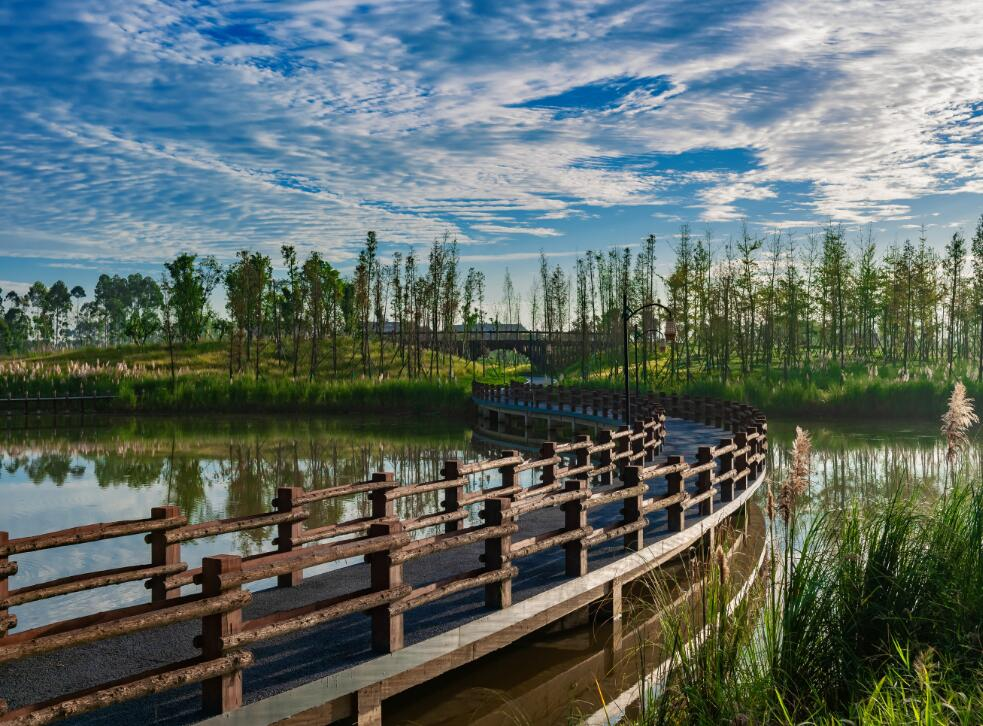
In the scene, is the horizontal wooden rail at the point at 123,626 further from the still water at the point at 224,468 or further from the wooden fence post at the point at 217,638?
the still water at the point at 224,468

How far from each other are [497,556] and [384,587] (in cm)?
163

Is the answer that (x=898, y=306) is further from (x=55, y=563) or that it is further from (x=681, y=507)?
(x=55, y=563)

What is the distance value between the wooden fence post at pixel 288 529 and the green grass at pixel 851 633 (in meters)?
4.84

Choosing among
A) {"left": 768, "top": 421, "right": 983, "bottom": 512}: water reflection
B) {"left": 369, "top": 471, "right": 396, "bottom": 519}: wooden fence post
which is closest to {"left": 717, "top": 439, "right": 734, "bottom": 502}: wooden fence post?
{"left": 768, "top": 421, "right": 983, "bottom": 512}: water reflection

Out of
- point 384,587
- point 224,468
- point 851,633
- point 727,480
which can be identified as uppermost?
point 384,587

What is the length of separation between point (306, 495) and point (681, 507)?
5.38 metres

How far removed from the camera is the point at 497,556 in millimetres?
8562

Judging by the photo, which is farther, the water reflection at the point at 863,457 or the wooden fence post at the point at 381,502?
the water reflection at the point at 863,457

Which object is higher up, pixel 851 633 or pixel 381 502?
pixel 381 502

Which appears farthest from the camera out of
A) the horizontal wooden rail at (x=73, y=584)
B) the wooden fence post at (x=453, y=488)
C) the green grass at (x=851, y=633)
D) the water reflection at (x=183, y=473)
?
the water reflection at (x=183, y=473)

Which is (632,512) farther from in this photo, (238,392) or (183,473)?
(238,392)

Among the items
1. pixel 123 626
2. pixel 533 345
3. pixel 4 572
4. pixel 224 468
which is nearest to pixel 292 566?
pixel 123 626

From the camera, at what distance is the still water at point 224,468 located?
1538 centimetres

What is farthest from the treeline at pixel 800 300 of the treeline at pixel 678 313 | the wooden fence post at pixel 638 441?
the wooden fence post at pixel 638 441
